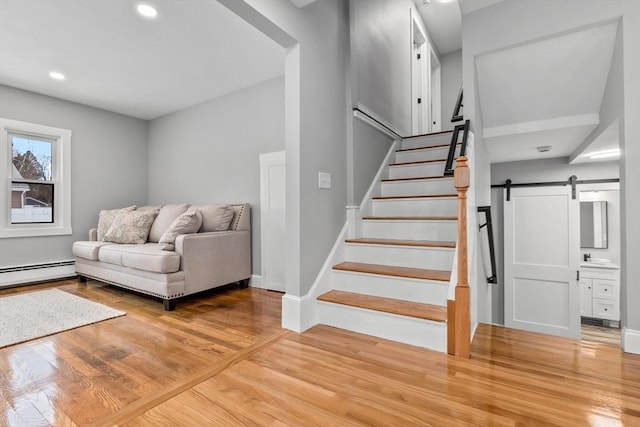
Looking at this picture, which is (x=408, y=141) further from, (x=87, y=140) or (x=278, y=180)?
(x=87, y=140)

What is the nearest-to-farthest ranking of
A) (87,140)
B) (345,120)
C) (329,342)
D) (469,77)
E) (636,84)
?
(636,84)
(329,342)
(469,77)
(345,120)
(87,140)

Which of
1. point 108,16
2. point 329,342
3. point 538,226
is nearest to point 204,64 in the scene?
point 108,16

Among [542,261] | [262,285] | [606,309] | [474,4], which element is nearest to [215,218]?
[262,285]

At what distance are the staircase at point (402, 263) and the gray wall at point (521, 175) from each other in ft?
4.77

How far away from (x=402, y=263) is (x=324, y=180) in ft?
2.97

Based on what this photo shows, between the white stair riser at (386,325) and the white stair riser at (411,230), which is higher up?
the white stair riser at (411,230)

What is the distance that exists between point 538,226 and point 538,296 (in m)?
0.89

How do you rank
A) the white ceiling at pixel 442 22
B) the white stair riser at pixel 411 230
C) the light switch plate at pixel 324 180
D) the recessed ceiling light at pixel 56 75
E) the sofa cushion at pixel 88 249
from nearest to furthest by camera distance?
the light switch plate at pixel 324 180 → the white stair riser at pixel 411 230 → the recessed ceiling light at pixel 56 75 → the sofa cushion at pixel 88 249 → the white ceiling at pixel 442 22

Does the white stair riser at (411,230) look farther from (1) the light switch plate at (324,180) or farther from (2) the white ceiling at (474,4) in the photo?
(2) the white ceiling at (474,4)

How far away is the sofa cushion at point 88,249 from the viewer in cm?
348

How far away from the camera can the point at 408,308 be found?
200cm

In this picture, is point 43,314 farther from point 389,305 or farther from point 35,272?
point 389,305

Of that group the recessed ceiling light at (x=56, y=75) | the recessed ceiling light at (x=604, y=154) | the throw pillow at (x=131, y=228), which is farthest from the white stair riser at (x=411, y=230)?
the recessed ceiling light at (x=56, y=75)

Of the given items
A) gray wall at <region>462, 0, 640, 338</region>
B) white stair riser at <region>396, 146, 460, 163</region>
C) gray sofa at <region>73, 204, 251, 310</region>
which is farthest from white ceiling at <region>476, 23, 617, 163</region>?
gray sofa at <region>73, 204, 251, 310</region>
